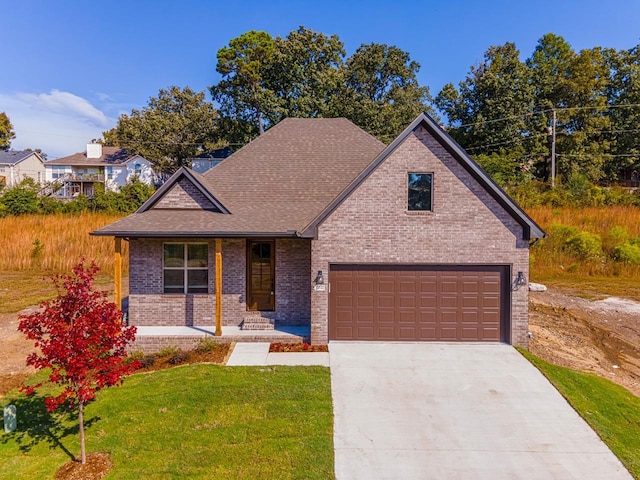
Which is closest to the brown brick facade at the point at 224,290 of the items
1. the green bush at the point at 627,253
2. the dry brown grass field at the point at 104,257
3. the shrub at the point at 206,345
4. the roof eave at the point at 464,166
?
A: the shrub at the point at 206,345

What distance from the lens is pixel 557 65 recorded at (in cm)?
3938

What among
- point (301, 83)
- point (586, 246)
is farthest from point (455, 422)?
point (301, 83)

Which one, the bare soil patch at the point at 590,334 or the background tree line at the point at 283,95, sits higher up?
the background tree line at the point at 283,95

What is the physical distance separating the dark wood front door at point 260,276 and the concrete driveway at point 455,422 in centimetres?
326

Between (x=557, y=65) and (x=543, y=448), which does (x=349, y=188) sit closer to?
(x=543, y=448)

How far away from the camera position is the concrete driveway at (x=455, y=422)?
585cm

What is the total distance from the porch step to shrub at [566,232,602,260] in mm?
19498

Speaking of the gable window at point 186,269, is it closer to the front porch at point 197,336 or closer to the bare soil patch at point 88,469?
the front porch at point 197,336

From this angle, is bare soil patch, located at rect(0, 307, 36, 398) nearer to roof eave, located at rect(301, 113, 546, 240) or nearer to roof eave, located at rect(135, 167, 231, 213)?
roof eave, located at rect(135, 167, 231, 213)

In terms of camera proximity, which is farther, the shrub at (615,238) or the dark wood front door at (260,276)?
the shrub at (615,238)

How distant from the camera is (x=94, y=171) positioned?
155 ft

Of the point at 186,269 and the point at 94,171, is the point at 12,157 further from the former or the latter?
the point at 186,269

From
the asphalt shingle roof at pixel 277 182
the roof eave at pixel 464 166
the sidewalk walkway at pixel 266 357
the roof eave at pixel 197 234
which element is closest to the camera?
the sidewalk walkway at pixel 266 357

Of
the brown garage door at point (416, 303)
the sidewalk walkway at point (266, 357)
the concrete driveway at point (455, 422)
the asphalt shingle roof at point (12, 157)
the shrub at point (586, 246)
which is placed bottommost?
the concrete driveway at point (455, 422)
